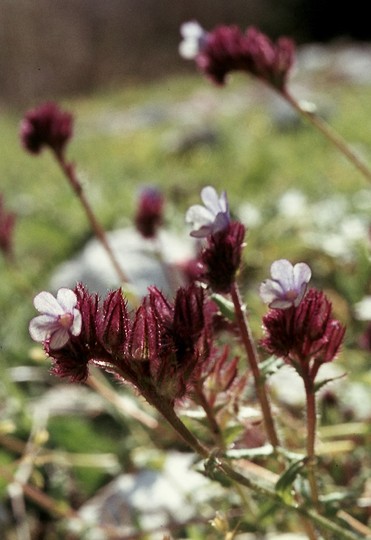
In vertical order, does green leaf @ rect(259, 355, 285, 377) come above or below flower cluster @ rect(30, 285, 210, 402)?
below

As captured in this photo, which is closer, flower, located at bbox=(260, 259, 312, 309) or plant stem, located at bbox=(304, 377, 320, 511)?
flower, located at bbox=(260, 259, 312, 309)

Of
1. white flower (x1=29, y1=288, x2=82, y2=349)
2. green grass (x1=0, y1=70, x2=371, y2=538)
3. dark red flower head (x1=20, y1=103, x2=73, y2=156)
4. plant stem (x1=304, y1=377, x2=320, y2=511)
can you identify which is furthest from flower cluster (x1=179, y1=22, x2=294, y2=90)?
white flower (x1=29, y1=288, x2=82, y2=349)

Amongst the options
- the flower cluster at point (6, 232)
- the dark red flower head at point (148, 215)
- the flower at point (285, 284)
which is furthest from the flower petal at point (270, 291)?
the flower cluster at point (6, 232)

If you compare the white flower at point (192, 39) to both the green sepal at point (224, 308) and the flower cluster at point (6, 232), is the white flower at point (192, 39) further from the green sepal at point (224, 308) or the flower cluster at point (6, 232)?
the green sepal at point (224, 308)

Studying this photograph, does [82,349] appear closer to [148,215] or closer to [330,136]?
[330,136]

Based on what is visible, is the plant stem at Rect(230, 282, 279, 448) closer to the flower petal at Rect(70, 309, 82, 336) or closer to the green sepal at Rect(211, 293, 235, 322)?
the green sepal at Rect(211, 293, 235, 322)
